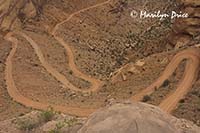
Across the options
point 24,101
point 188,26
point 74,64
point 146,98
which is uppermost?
point 188,26

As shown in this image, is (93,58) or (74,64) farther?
(93,58)

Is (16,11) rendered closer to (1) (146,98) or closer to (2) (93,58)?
(2) (93,58)

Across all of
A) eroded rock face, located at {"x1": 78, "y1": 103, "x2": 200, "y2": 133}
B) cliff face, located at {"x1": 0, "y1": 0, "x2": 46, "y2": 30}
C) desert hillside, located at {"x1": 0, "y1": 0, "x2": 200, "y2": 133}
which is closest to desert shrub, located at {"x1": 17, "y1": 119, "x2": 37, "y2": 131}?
desert hillside, located at {"x1": 0, "y1": 0, "x2": 200, "y2": 133}

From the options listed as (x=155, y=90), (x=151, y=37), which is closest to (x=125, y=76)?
(x=155, y=90)

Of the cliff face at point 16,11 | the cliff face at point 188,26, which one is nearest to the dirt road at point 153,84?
the cliff face at point 188,26

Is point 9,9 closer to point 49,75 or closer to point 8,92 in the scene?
point 49,75
